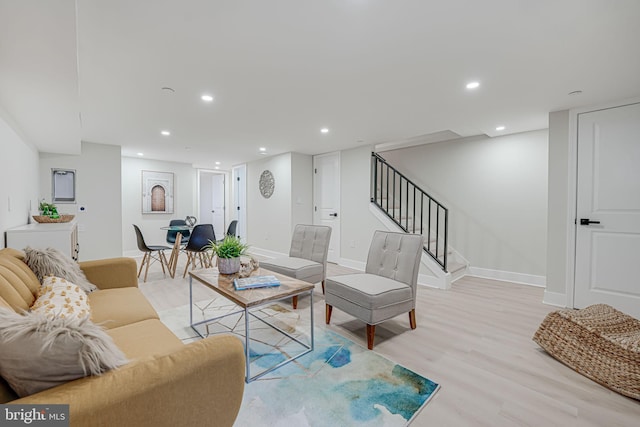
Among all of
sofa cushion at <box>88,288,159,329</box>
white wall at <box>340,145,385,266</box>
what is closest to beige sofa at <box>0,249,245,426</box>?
sofa cushion at <box>88,288,159,329</box>

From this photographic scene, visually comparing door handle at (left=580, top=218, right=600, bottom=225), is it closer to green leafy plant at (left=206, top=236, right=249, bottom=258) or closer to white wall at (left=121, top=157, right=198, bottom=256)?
green leafy plant at (left=206, top=236, right=249, bottom=258)

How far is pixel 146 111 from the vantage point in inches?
127

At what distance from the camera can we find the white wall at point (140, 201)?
6.17 metres

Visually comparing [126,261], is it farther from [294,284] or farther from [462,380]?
[462,380]

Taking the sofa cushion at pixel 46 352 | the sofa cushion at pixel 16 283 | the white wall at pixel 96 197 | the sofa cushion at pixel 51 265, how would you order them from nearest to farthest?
the sofa cushion at pixel 46 352
the sofa cushion at pixel 16 283
the sofa cushion at pixel 51 265
the white wall at pixel 96 197

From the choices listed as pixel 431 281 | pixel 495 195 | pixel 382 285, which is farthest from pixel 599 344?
pixel 495 195

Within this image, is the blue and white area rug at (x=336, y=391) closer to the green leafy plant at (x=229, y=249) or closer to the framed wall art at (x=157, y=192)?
the green leafy plant at (x=229, y=249)

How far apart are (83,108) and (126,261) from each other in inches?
79.4

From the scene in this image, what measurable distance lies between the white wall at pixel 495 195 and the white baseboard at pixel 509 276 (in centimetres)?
5

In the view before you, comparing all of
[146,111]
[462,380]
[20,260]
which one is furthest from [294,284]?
[146,111]

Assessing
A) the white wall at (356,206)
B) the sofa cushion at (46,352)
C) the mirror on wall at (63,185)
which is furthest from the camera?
the white wall at (356,206)

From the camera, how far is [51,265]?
181 centimetres

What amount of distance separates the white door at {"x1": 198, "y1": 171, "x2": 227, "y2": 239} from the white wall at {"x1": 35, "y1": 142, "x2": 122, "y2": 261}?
364 centimetres

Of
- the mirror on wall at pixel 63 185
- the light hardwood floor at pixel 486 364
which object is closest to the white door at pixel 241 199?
the mirror on wall at pixel 63 185
